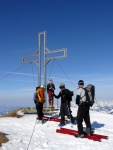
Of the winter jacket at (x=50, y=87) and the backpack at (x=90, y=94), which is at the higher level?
the winter jacket at (x=50, y=87)

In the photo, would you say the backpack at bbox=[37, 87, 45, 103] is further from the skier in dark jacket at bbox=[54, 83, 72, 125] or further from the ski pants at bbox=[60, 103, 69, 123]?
the ski pants at bbox=[60, 103, 69, 123]

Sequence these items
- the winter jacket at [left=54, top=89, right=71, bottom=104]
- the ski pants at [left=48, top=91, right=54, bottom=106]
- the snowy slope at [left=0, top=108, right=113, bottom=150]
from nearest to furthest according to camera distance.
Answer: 1. the snowy slope at [left=0, top=108, right=113, bottom=150]
2. the winter jacket at [left=54, top=89, right=71, bottom=104]
3. the ski pants at [left=48, top=91, right=54, bottom=106]

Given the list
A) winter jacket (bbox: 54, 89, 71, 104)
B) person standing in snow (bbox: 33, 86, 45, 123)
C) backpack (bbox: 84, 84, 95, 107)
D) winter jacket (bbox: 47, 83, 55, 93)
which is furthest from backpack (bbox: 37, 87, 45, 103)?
backpack (bbox: 84, 84, 95, 107)

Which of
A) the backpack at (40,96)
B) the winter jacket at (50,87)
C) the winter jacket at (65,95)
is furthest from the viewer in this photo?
the winter jacket at (50,87)

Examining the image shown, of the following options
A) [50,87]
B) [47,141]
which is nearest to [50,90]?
[50,87]

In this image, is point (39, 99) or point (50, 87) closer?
point (39, 99)

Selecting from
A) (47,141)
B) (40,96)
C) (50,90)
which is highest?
(50,90)

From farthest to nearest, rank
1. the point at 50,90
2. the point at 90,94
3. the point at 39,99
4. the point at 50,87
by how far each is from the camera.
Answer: the point at 50,90 → the point at 50,87 → the point at 39,99 → the point at 90,94

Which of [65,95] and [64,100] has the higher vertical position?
[65,95]

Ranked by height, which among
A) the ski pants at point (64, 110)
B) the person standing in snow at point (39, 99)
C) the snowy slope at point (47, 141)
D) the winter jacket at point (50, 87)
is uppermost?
the winter jacket at point (50, 87)

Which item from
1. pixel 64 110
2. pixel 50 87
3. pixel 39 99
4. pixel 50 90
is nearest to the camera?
pixel 64 110

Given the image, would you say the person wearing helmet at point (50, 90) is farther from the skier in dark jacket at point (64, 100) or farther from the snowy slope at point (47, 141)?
the snowy slope at point (47, 141)

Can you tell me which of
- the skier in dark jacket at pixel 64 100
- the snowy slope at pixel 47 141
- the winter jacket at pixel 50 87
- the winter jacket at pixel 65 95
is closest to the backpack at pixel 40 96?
the skier in dark jacket at pixel 64 100

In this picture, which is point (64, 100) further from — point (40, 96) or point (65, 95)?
point (40, 96)
